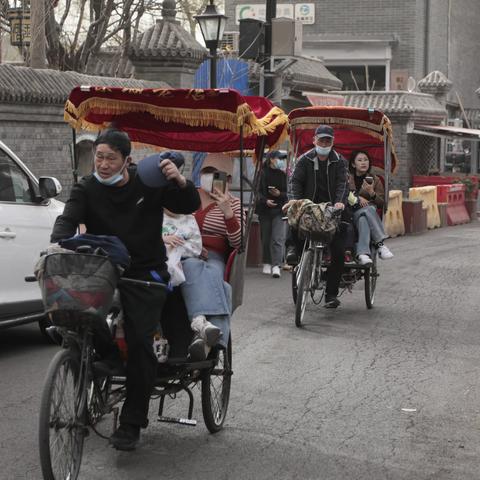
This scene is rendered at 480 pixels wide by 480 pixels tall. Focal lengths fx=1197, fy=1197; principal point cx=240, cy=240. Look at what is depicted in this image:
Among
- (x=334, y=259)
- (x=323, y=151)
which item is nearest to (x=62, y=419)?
(x=334, y=259)

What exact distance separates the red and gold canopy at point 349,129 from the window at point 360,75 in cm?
2522

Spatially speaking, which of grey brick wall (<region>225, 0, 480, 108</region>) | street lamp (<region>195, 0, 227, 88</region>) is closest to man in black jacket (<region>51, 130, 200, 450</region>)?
street lamp (<region>195, 0, 227, 88</region>)

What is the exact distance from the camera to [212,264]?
7266mm

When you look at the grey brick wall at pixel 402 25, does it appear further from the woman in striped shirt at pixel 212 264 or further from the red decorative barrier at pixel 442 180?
the woman in striped shirt at pixel 212 264

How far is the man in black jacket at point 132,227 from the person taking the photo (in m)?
6.41

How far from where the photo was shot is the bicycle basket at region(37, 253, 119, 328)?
5887 mm

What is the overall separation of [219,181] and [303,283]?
181 inches

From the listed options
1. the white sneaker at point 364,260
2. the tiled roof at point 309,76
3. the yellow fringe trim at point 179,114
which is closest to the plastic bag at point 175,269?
the yellow fringe trim at point 179,114

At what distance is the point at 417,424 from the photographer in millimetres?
7691

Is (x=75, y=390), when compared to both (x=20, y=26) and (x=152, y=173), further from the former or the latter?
(x=20, y=26)

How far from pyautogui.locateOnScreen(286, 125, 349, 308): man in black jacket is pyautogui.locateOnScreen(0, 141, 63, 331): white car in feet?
10.6

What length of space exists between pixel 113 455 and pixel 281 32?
14365 mm

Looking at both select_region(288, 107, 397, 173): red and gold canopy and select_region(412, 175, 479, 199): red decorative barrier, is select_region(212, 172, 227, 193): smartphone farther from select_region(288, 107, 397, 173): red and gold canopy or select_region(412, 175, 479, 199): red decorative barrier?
select_region(412, 175, 479, 199): red decorative barrier

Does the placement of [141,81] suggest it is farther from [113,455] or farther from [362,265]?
[113,455]
